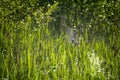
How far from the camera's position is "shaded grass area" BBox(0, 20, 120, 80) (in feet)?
11.7

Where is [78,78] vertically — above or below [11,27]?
below

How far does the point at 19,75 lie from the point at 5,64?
0.24 meters

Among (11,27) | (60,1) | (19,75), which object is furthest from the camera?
(60,1)

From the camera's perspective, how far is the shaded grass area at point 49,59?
3.58 metres

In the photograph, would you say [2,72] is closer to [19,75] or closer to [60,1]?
[19,75]

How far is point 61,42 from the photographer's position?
4441 millimetres

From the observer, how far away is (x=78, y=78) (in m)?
3.65

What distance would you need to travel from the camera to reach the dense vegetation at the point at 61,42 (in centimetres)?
367

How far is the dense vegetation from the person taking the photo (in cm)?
367

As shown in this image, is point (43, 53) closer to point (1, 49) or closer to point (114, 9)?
point (1, 49)

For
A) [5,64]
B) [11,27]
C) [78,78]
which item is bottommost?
[78,78]

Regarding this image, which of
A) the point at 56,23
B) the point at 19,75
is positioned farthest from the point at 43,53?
the point at 56,23

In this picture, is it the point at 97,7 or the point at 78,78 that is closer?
the point at 78,78

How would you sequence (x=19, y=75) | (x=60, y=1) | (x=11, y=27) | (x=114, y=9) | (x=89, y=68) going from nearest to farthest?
(x=19, y=75)
(x=89, y=68)
(x=11, y=27)
(x=114, y=9)
(x=60, y=1)
